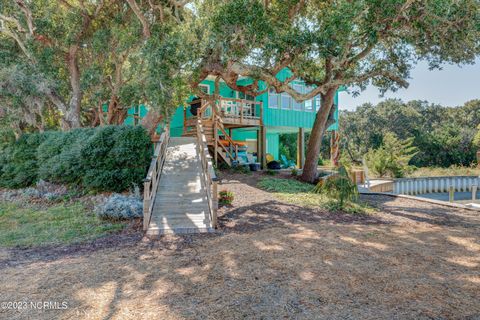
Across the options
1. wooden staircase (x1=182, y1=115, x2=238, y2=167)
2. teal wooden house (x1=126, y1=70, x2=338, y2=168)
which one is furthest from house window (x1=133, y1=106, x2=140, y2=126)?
wooden staircase (x1=182, y1=115, x2=238, y2=167)

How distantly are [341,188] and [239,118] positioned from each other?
8.44 meters

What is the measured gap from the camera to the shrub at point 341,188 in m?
8.61

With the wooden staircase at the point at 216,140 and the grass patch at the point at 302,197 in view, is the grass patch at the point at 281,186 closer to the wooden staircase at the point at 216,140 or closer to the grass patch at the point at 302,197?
the grass patch at the point at 302,197

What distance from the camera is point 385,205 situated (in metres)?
9.93

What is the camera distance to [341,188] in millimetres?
8617

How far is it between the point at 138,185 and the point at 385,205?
7550mm

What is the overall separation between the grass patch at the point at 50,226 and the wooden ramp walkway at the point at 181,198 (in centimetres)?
100

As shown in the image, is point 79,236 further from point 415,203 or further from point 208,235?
point 415,203

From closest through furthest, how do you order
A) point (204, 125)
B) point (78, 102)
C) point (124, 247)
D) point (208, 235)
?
point (124, 247)
point (208, 235)
point (78, 102)
point (204, 125)

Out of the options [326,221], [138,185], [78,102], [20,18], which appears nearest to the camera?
[326,221]

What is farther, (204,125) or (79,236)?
(204,125)

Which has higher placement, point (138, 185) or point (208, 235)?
point (138, 185)

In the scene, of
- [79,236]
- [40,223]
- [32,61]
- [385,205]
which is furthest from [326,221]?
[32,61]

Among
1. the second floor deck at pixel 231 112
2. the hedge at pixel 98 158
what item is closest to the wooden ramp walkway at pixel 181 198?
the hedge at pixel 98 158
